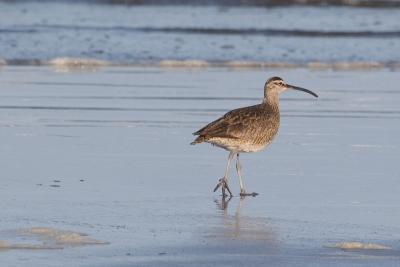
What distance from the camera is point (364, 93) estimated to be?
56.7 feet

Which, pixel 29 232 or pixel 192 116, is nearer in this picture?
pixel 29 232

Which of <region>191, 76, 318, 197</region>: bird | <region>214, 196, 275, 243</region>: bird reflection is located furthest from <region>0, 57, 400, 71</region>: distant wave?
<region>214, 196, 275, 243</region>: bird reflection

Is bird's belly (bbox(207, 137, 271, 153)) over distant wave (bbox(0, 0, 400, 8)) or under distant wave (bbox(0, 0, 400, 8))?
over

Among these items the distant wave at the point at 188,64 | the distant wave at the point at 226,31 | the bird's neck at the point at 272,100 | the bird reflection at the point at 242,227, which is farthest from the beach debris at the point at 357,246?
the distant wave at the point at 226,31

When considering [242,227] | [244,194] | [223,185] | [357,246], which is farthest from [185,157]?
[357,246]

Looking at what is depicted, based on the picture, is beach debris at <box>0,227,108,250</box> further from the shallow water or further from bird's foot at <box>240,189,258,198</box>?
the shallow water

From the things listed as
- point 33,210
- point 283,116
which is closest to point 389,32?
point 283,116

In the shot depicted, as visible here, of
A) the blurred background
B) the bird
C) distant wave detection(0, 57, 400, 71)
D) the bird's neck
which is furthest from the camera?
distant wave detection(0, 57, 400, 71)

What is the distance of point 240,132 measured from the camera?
10.6 metres

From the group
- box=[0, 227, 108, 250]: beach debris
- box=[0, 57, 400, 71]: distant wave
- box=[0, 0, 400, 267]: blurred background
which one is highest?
box=[0, 227, 108, 250]: beach debris

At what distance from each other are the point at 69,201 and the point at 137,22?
2296cm

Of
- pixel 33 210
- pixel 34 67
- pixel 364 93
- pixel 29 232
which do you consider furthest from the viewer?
pixel 34 67

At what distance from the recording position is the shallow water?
76.7 feet

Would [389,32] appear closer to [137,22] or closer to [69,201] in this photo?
[137,22]
